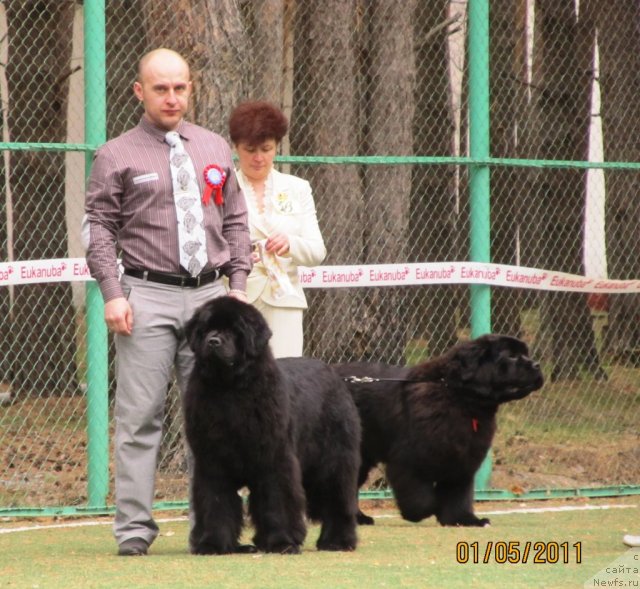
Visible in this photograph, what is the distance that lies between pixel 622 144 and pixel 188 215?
9.25m

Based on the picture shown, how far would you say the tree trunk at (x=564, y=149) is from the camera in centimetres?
1579

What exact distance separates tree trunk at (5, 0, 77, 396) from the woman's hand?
20.5 feet

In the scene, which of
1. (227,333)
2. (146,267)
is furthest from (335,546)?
(146,267)

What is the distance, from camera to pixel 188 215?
6.58 meters

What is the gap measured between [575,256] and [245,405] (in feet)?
34.3

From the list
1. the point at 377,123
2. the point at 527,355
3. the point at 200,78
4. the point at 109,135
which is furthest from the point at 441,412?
the point at 109,135

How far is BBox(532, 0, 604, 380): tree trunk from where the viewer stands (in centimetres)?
1579

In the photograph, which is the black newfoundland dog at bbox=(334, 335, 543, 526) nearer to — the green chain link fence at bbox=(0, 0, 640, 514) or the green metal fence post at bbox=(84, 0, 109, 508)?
the green chain link fence at bbox=(0, 0, 640, 514)

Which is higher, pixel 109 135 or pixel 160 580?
pixel 109 135

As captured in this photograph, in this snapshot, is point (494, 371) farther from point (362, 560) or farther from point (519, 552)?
point (362, 560)

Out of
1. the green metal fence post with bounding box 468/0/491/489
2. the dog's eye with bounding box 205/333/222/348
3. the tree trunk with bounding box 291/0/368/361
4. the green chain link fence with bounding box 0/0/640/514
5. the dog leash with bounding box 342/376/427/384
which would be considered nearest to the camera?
the dog's eye with bounding box 205/333/222/348

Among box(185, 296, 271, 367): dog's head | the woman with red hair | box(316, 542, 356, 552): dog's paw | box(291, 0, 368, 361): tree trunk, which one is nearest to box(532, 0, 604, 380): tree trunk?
box(291, 0, 368, 361): tree trunk

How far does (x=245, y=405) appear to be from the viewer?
627 centimetres

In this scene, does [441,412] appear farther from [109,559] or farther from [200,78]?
[200,78]
